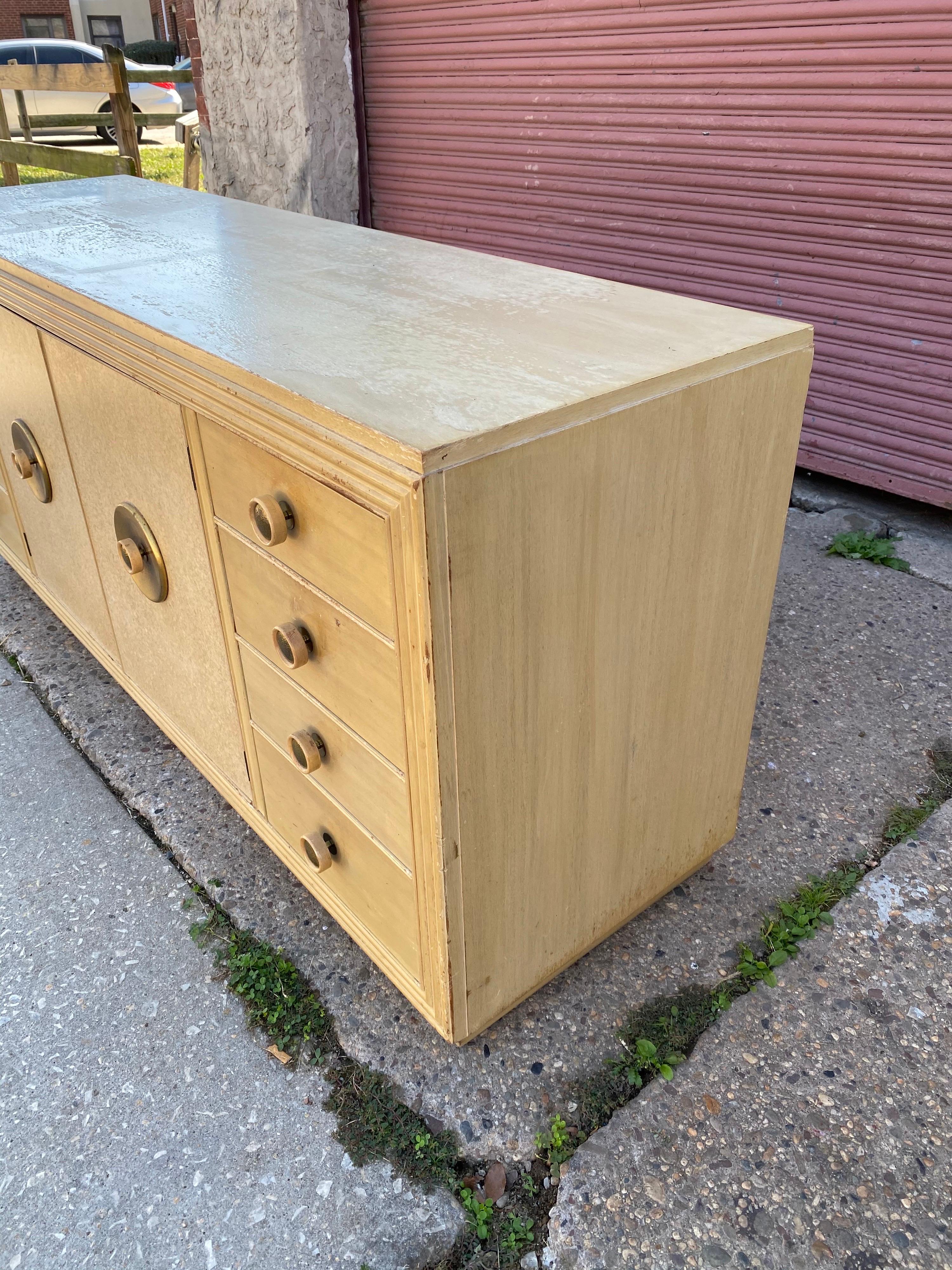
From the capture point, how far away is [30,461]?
7.55 ft

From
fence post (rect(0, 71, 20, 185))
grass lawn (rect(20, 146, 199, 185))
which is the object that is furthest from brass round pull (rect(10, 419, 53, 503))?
grass lawn (rect(20, 146, 199, 185))

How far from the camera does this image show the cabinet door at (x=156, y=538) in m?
1.64

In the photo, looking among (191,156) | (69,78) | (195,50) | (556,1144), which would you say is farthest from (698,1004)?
(191,156)

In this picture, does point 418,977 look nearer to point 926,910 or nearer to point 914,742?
point 926,910

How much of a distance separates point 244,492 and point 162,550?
47cm

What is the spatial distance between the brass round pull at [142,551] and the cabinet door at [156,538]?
13 mm

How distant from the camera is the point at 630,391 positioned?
3.86 ft

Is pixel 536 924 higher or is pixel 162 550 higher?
pixel 162 550

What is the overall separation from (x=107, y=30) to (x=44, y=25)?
180 centimetres

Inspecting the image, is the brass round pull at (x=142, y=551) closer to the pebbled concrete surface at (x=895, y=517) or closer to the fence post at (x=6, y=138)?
the pebbled concrete surface at (x=895, y=517)

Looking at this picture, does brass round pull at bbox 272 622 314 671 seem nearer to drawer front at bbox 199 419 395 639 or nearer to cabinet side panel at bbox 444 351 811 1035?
drawer front at bbox 199 419 395 639

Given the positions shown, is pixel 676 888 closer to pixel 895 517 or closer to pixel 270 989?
pixel 270 989

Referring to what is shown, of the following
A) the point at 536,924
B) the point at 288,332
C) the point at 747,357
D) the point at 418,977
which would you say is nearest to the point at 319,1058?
the point at 418,977

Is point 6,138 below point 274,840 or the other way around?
the other way around
